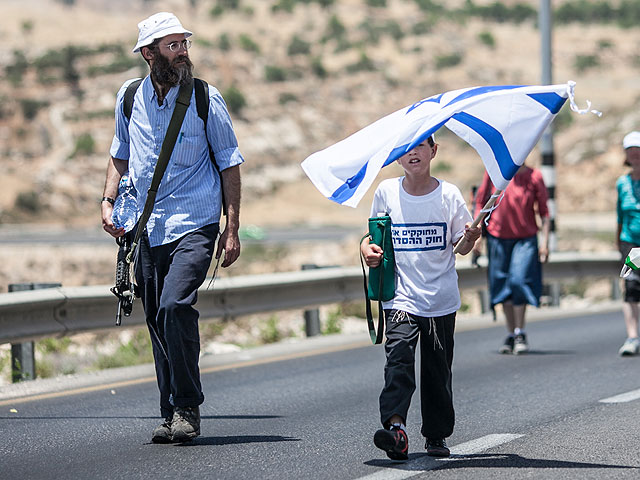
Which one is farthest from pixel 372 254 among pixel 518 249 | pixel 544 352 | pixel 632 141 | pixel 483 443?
pixel 544 352

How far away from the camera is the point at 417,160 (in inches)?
243

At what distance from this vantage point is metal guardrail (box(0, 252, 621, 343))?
9.44 meters

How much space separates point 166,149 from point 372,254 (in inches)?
48.5

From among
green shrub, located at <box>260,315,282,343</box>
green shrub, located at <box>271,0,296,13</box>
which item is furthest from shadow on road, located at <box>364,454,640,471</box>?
green shrub, located at <box>271,0,296,13</box>

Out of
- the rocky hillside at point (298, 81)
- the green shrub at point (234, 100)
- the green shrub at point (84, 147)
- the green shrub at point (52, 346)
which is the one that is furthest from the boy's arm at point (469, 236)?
the green shrub at point (234, 100)

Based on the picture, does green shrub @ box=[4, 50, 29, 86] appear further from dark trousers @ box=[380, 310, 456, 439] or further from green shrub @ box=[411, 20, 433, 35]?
dark trousers @ box=[380, 310, 456, 439]

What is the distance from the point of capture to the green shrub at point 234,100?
223 feet

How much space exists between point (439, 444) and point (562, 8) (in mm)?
111504

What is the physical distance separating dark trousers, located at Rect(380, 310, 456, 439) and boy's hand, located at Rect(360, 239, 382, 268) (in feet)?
0.92

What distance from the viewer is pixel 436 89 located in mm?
79750

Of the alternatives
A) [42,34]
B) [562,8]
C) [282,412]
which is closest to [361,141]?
[282,412]

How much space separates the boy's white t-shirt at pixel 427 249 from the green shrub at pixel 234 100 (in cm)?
6183

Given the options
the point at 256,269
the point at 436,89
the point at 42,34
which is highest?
the point at 42,34

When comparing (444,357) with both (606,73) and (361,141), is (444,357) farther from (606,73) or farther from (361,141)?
(606,73)
